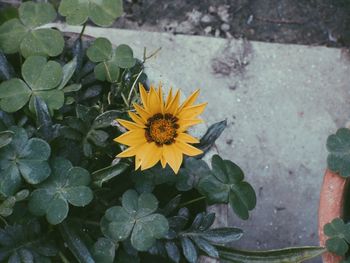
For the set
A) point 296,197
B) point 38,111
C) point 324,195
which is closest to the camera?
point 38,111

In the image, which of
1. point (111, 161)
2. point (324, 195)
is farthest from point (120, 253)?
point (324, 195)

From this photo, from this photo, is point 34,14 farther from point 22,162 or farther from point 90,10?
point 22,162

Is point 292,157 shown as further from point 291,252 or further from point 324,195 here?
point 291,252

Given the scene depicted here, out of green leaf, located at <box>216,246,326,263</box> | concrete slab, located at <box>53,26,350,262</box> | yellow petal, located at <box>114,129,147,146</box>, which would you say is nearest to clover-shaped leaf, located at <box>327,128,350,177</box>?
green leaf, located at <box>216,246,326,263</box>

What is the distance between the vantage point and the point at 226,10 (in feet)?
7.00

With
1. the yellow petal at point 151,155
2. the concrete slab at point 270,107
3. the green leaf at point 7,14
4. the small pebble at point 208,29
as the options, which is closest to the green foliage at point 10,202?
the yellow petal at point 151,155

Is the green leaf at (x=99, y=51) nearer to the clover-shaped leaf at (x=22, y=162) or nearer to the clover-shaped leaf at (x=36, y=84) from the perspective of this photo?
the clover-shaped leaf at (x=36, y=84)

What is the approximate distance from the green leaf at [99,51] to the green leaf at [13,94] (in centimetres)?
15

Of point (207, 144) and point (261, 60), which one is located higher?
point (261, 60)

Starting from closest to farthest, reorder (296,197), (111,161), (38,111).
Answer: (38,111)
(111,161)
(296,197)

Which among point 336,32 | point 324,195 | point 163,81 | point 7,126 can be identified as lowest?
point 324,195

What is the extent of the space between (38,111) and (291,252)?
605 mm

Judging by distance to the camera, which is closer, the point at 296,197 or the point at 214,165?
the point at 214,165

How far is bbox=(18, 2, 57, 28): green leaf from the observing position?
139cm
